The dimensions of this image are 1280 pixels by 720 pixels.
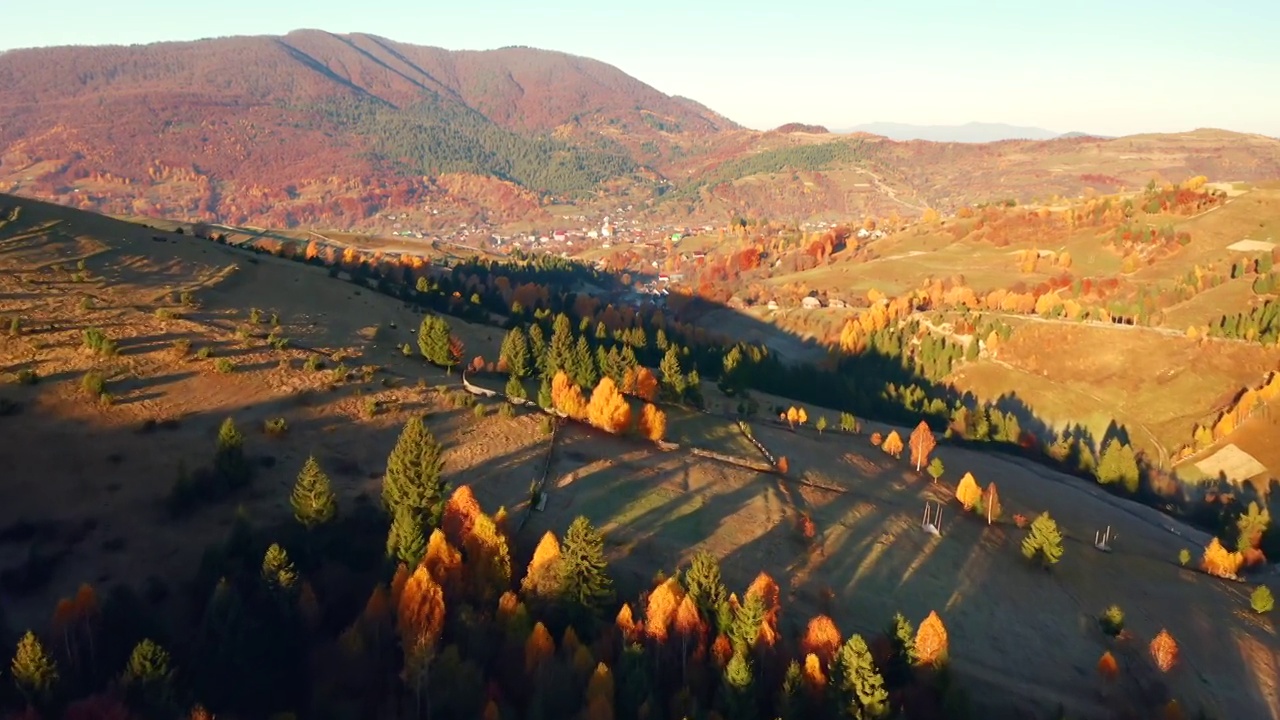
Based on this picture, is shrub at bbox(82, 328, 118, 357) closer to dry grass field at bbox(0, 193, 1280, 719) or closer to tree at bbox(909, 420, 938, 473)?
dry grass field at bbox(0, 193, 1280, 719)

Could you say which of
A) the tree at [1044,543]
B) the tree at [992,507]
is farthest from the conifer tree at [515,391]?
the tree at [1044,543]

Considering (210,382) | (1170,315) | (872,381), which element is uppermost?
(210,382)

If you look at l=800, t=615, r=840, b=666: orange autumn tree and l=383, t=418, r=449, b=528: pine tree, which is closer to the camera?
l=800, t=615, r=840, b=666: orange autumn tree

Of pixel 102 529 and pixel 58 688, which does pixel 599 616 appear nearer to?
pixel 58 688

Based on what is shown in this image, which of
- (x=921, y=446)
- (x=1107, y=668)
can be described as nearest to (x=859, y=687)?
(x=1107, y=668)

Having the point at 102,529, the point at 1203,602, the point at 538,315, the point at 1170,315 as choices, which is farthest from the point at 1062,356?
the point at 102,529

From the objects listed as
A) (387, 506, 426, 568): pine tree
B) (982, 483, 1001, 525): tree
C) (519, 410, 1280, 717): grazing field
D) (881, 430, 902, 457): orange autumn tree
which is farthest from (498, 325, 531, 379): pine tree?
(982, 483, 1001, 525): tree
